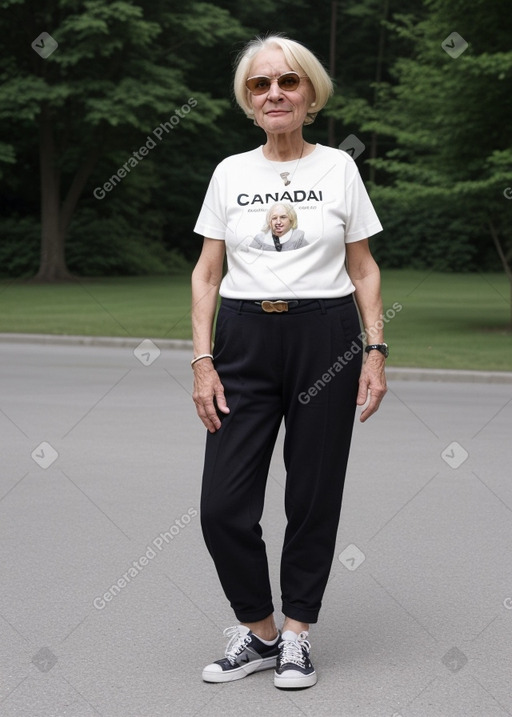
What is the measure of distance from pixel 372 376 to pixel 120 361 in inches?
464

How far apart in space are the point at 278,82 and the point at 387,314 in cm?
1047

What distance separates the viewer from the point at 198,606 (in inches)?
191

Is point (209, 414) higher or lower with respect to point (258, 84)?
lower

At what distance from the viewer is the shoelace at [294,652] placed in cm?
395

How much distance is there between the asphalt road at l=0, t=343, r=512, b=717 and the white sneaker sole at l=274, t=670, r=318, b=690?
30mm

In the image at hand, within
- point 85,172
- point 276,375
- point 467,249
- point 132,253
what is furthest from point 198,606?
point 467,249

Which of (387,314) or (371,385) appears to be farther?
(387,314)

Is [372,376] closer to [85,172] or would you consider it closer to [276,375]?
[276,375]

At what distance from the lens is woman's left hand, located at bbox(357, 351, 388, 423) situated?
397cm

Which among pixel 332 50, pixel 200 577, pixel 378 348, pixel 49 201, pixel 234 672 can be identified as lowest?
pixel 49 201

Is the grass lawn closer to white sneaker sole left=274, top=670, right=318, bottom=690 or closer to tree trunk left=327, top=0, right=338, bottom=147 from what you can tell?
white sneaker sole left=274, top=670, right=318, bottom=690

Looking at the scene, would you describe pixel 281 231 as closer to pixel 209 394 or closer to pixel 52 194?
pixel 209 394

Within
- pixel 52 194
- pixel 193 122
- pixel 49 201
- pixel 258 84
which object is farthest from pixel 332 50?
pixel 258 84

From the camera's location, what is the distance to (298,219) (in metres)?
3.86
